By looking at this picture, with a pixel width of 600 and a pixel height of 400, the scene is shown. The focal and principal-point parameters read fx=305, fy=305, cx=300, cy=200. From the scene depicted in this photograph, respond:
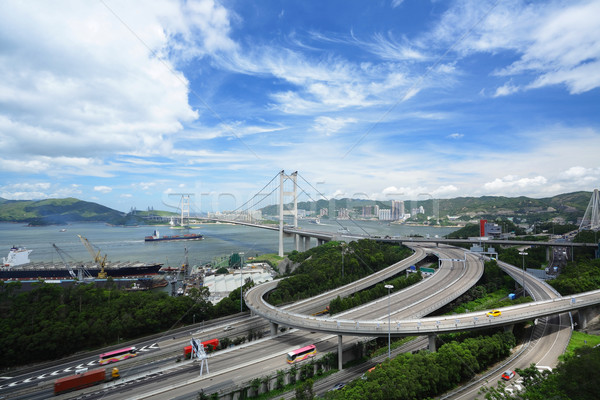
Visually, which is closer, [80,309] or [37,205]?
[80,309]

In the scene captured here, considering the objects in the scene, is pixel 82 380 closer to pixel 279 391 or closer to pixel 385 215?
pixel 279 391

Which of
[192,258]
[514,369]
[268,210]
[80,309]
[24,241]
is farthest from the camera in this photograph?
[268,210]

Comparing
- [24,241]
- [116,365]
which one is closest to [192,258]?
[116,365]

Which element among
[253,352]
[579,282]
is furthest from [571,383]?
[579,282]

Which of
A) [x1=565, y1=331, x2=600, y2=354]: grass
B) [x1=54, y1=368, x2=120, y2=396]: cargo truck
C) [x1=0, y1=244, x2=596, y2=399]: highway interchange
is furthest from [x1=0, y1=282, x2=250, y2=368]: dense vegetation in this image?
[x1=565, y1=331, x2=600, y2=354]: grass

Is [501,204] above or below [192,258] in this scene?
above

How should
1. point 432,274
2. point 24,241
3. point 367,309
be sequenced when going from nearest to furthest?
point 367,309 → point 432,274 → point 24,241

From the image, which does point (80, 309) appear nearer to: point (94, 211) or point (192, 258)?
point (192, 258)

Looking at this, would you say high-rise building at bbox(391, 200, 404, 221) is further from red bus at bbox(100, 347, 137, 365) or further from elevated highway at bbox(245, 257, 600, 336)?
red bus at bbox(100, 347, 137, 365)
